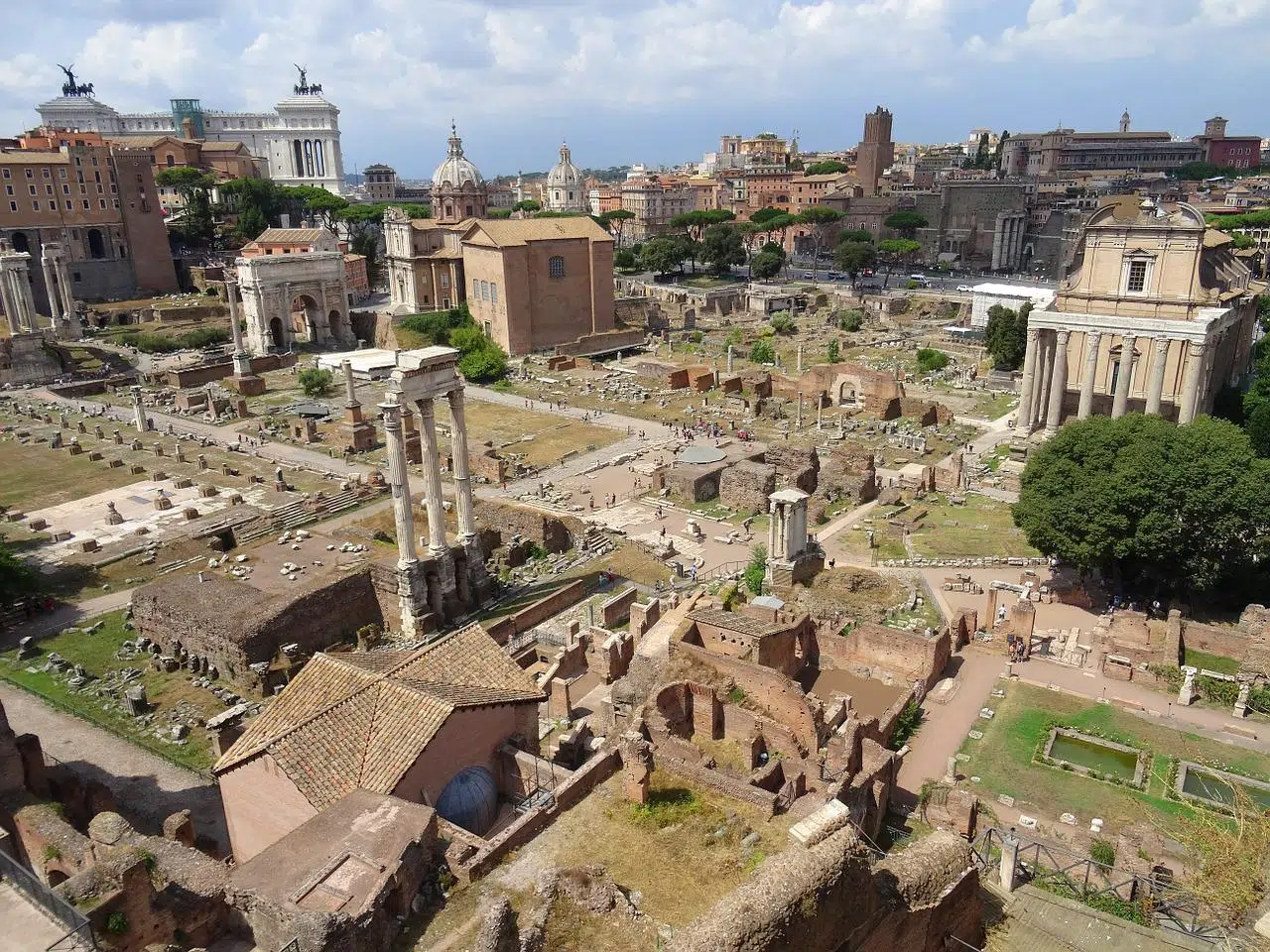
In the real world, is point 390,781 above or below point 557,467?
above

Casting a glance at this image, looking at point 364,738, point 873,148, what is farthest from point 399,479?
point 873,148

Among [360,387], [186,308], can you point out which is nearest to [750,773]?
[360,387]

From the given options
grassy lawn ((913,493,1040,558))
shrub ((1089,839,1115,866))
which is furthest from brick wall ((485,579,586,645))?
shrub ((1089,839,1115,866))

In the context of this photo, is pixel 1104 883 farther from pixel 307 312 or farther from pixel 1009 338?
pixel 307 312

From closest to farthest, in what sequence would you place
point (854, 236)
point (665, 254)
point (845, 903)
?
point (845, 903)
point (665, 254)
point (854, 236)

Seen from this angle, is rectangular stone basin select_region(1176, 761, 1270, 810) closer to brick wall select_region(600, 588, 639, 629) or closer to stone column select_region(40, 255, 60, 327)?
brick wall select_region(600, 588, 639, 629)

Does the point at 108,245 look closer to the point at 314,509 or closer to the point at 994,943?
the point at 314,509
